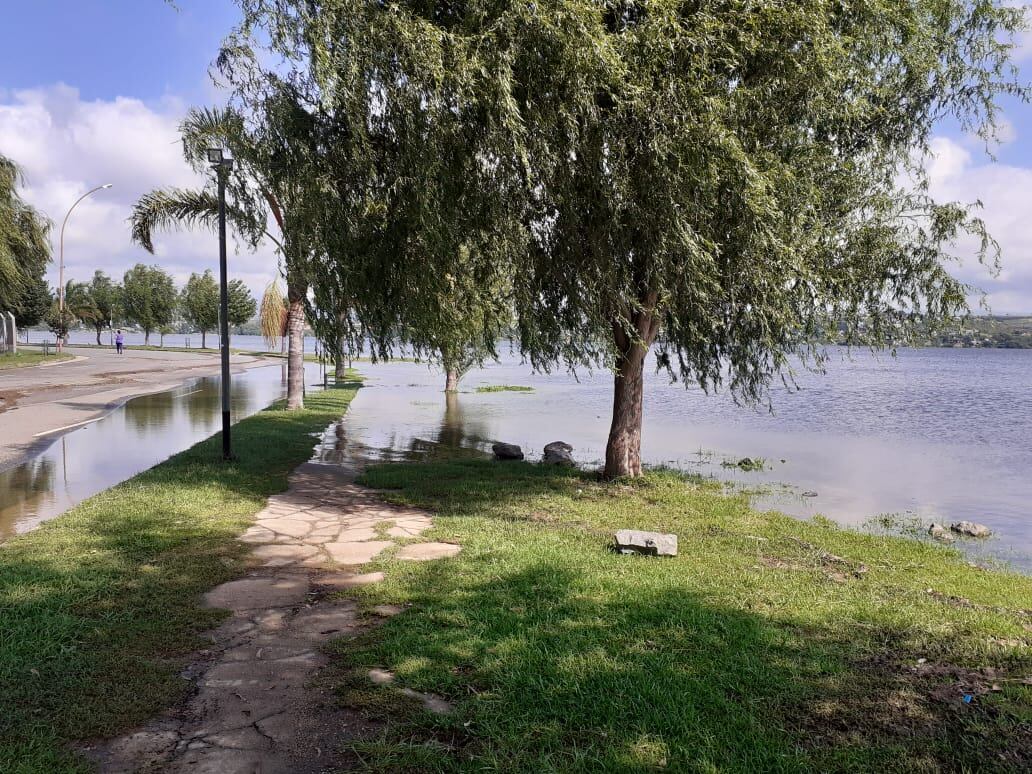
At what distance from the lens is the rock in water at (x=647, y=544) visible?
6.61m

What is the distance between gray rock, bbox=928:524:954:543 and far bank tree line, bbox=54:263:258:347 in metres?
62.6

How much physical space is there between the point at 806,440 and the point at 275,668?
1705 centimetres

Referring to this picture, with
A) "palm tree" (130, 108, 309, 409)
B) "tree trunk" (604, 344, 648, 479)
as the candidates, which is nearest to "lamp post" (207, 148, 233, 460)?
"palm tree" (130, 108, 309, 409)

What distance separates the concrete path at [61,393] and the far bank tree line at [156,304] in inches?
1203

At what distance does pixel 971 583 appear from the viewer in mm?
6488

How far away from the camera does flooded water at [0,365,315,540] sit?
843 centimetres

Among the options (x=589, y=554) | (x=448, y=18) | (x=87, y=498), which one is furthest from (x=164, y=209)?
(x=589, y=554)

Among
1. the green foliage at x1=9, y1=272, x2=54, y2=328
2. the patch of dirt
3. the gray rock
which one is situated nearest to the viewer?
the gray rock

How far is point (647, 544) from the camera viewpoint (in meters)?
6.63

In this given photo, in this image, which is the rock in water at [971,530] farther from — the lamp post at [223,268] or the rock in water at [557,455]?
the lamp post at [223,268]

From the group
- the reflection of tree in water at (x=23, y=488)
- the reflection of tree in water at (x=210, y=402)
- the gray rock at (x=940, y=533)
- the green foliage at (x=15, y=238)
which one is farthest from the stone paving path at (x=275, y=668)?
the green foliage at (x=15, y=238)

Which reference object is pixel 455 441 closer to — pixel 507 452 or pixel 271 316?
pixel 507 452

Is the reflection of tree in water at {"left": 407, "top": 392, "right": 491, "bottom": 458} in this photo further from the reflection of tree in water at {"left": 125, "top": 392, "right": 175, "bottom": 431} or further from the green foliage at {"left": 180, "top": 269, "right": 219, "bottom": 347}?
the green foliage at {"left": 180, "top": 269, "right": 219, "bottom": 347}

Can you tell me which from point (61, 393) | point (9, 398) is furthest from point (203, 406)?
point (61, 393)
